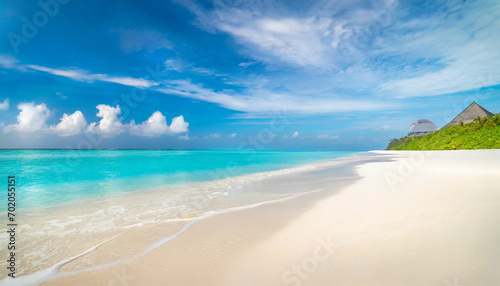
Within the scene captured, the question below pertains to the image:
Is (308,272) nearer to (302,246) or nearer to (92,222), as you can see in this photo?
(302,246)

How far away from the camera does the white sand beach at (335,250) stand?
2441 mm

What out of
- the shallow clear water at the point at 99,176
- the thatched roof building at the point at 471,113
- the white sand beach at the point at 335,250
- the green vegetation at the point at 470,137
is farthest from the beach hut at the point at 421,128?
the white sand beach at the point at 335,250

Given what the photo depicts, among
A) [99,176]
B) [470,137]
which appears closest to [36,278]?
[99,176]

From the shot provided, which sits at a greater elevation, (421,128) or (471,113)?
(471,113)

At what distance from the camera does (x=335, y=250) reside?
3.03 meters

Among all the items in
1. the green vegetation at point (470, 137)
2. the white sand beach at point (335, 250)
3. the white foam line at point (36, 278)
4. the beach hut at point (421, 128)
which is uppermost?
the beach hut at point (421, 128)

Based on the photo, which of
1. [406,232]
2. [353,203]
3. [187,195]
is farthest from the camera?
[187,195]

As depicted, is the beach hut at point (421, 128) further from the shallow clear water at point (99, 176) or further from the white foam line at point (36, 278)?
the white foam line at point (36, 278)

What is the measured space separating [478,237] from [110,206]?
340 inches

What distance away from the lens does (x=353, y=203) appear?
5.50m

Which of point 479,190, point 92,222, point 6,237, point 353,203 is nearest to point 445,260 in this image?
point 353,203

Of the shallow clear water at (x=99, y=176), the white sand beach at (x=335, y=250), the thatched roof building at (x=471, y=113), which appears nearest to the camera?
the white sand beach at (x=335, y=250)

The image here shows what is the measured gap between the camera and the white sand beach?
244 cm

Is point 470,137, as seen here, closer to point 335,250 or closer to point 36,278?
point 335,250
